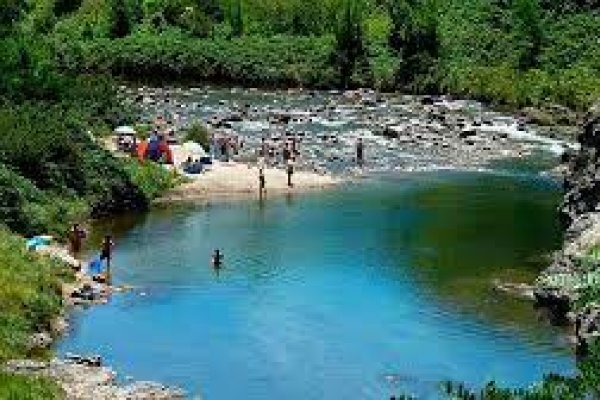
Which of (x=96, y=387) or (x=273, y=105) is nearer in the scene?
(x=96, y=387)

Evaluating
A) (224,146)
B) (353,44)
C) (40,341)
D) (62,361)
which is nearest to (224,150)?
(224,146)

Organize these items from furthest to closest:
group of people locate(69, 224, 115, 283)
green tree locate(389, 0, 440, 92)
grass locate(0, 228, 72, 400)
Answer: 1. green tree locate(389, 0, 440, 92)
2. group of people locate(69, 224, 115, 283)
3. grass locate(0, 228, 72, 400)

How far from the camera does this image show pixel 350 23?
461 ft

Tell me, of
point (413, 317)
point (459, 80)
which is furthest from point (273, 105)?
point (413, 317)

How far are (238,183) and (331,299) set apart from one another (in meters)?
27.1

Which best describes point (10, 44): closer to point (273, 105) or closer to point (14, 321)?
point (273, 105)

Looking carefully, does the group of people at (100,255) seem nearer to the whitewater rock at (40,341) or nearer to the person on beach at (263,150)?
the whitewater rock at (40,341)

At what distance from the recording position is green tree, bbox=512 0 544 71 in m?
137

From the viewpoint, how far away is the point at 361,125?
108m

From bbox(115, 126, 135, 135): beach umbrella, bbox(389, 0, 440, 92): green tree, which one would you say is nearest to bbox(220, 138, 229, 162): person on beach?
bbox(115, 126, 135, 135): beach umbrella

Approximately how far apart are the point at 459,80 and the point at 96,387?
9163 cm

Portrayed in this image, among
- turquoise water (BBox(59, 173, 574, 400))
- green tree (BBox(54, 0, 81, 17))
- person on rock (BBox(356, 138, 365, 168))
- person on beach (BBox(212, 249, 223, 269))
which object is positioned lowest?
turquoise water (BBox(59, 173, 574, 400))

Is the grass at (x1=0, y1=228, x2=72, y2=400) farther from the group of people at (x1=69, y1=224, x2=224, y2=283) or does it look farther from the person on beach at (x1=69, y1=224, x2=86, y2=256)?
the person on beach at (x1=69, y1=224, x2=86, y2=256)

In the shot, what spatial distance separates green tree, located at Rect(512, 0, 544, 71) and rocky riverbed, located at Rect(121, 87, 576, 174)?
15.3m
